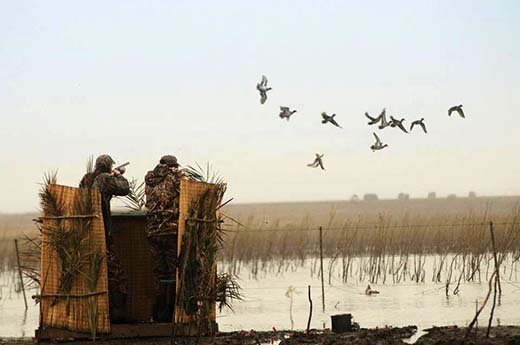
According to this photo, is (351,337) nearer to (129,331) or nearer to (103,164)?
(129,331)

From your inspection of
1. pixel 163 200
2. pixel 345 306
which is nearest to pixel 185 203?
pixel 163 200

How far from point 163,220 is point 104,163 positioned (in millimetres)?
930

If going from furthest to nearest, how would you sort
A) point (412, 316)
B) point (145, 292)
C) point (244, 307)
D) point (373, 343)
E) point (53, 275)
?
point (244, 307) < point (412, 316) < point (145, 292) < point (53, 275) < point (373, 343)

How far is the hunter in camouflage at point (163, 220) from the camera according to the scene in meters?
12.1

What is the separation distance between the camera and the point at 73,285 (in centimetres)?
1184

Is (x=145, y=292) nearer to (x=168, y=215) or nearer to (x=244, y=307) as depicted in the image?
(x=168, y=215)

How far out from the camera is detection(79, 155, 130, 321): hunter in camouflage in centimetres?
1209

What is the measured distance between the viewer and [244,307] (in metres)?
17.2

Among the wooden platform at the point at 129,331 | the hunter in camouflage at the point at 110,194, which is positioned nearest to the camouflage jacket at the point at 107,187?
the hunter in camouflage at the point at 110,194

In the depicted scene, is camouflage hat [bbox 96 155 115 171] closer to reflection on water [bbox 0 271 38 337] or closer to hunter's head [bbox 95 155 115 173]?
hunter's head [bbox 95 155 115 173]

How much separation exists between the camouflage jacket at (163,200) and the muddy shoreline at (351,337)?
127cm

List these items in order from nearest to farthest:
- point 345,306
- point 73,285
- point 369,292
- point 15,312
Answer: point 73,285
point 345,306
point 15,312
point 369,292

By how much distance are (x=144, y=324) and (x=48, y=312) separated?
107cm

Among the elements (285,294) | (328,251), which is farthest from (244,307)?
(328,251)
